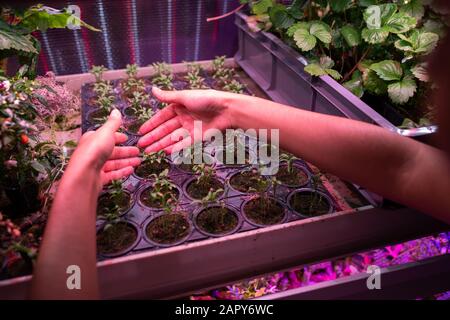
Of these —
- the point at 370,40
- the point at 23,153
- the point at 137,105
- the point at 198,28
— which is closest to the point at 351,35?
the point at 370,40

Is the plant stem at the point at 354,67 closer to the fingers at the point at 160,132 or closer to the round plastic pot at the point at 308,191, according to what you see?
the round plastic pot at the point at 308,191

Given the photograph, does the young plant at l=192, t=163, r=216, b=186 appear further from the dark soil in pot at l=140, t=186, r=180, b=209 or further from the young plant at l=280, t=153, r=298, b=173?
the young plant at l=280, t=153, r=298, b=173

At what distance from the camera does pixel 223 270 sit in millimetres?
1241

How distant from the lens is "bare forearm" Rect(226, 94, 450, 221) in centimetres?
108

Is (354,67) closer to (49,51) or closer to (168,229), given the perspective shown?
(168,229)

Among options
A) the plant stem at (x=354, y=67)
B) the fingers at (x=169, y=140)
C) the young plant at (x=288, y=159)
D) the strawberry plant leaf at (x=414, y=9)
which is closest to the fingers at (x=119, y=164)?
the fingers at (x=169, y=140)

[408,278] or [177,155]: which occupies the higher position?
[177,155]

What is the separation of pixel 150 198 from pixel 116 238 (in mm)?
232

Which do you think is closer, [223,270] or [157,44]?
[223,270]

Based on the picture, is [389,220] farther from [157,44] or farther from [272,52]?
[157,44]
